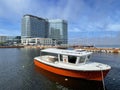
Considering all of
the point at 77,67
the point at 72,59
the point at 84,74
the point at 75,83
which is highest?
the point at 72,59

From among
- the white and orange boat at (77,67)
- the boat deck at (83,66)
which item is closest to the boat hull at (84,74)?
the white and orange boat at (77,67)

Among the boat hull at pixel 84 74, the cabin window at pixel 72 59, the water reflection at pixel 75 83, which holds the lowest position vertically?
the water reflection at pixel 75 83

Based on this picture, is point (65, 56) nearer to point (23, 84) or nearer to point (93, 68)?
point (93, 68)

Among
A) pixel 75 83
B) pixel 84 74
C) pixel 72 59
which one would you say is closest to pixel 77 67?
pixel 84 74

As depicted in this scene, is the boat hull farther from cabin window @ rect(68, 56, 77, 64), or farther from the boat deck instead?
cabin window @ rect(68, 56, 77, 64)

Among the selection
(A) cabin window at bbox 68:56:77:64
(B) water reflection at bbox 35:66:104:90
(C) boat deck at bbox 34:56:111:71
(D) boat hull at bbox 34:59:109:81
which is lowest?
(B) water reflection at bbox 35:66:104:90

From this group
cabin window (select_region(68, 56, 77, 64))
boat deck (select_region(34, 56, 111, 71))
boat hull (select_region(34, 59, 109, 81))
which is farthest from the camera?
cabin window (select_region(68, 56, 77, 64))

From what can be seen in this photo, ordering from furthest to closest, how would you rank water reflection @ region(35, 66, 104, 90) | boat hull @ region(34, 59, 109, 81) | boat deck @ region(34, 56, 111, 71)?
1. boat deck @ region(34, 56, 111, 71)
2. boat hull @ region(34, 59, 109, 81)
3. water reflection @ region(35, 66, 104, 90)

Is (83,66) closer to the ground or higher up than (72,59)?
closer to the ground

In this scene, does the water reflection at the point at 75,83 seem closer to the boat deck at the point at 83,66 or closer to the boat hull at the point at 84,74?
the boat hull at the point at 84,74

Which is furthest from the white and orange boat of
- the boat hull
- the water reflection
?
the water reflection

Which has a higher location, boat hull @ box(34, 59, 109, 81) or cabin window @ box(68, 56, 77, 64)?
cabin window @ box(68, 56, 77, 64)

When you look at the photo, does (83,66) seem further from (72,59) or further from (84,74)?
(72,59)

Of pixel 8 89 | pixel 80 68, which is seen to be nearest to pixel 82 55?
pixel 80 68
